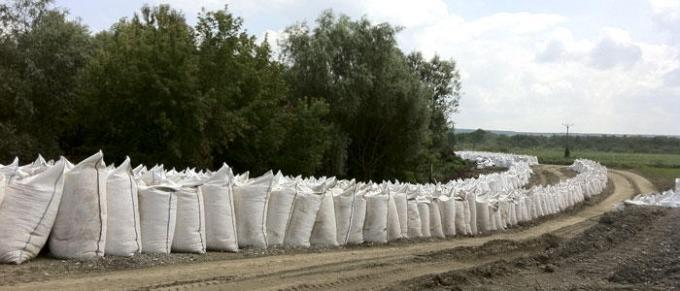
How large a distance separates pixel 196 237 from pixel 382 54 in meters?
21.7

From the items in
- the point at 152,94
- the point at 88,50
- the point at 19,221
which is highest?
the point at 88,50

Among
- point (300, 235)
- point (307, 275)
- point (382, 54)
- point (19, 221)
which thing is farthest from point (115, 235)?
point (382, 54)

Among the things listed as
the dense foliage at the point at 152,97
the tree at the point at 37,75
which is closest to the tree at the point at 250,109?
the dense foliage at the point at 152,97

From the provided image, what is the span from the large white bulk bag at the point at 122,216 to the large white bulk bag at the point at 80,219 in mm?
106

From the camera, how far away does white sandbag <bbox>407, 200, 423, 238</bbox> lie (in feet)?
38.1

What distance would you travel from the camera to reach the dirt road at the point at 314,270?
20.1 ft

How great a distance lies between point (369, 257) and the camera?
350 inches

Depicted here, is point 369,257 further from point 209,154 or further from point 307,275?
point 209,154

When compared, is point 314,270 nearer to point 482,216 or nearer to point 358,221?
point 358,221

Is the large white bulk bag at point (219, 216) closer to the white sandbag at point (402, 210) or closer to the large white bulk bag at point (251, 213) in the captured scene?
the large white bulk bag at point (251, 213)

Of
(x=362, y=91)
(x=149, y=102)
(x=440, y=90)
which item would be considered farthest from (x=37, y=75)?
(x=440, y=90)

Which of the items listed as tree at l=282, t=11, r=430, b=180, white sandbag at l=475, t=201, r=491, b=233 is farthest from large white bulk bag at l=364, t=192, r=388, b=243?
tree at l=282, t=11, r=430, b=180

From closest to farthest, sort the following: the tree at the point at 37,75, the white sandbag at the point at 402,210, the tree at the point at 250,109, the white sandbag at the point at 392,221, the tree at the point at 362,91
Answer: the white sandbag at the point at 392,221
the white sandbag at the point at 402,210
the tree at the point at 37,75
the tree at the point at 250,109
the tree at the point at 362,91

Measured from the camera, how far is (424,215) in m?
12.0
